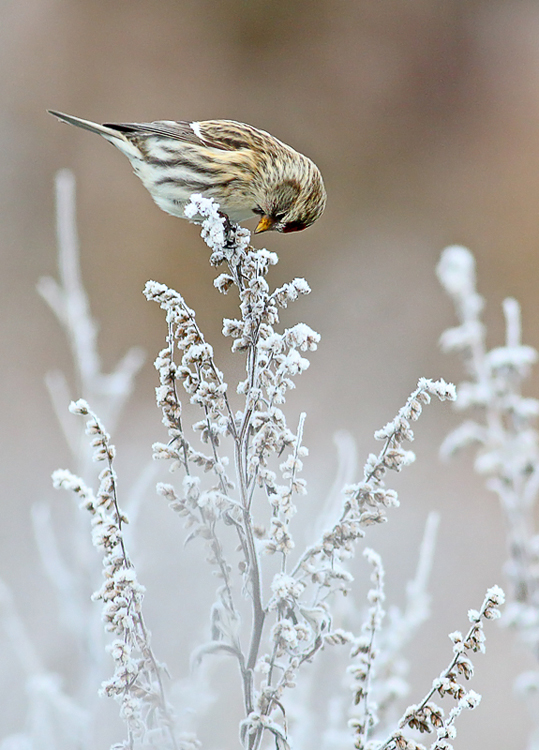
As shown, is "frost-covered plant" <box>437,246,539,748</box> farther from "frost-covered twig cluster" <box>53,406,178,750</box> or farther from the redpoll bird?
the redpoll bird

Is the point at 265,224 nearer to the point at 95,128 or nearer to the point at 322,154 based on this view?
the point at 95,128

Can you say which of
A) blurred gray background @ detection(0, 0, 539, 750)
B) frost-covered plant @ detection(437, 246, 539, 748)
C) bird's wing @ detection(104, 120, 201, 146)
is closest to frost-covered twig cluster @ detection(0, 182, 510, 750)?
frost-covered plant @ detection(437, 246, 539, 748)

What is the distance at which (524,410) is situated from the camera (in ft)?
2.00

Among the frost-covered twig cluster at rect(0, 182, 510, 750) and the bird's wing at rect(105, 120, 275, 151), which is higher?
the bird's wing at rect(105, 120, 275, 151)

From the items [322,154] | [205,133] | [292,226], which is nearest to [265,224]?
[292,226]

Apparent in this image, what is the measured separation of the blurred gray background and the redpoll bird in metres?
1.51

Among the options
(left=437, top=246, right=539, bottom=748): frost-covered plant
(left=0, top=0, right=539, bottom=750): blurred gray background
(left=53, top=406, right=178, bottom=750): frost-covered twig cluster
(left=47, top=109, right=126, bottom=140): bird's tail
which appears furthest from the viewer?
(left=0, top=0, right=539, bottom=750): blurred gray background

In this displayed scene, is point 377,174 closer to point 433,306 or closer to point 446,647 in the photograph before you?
point 433,306

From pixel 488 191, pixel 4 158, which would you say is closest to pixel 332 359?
pixel 488 191

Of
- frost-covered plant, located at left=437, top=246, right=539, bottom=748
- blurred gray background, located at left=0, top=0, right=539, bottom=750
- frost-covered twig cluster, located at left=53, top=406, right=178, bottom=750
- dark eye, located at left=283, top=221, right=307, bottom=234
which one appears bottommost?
frost-covered twig cluster, located at left=53, top=406, right=178, bottom=750

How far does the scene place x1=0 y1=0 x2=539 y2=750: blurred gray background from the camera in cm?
273

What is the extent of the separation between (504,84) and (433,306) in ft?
3.03

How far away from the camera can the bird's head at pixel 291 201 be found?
3.34 feet

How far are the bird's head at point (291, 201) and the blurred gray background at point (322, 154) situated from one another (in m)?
1.54
